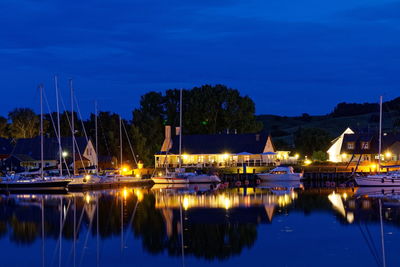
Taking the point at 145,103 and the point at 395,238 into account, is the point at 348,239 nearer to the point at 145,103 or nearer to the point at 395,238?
the point at 395,238

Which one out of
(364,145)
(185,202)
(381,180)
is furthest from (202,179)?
(364,145)

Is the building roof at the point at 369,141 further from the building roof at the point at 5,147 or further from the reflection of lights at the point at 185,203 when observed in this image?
the building roof at the point at 5,147

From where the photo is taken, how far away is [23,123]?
130500mm

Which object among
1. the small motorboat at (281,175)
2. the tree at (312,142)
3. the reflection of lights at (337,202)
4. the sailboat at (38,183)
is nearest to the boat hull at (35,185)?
the sailboat at (38,183)

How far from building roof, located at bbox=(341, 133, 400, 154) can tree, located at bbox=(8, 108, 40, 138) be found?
61047 mm

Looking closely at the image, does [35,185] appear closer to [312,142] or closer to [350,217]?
[350,217]

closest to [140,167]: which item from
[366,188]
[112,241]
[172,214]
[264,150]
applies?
[264,150]

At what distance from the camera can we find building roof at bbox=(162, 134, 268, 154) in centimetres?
9931

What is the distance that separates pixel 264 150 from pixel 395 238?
6571 cm

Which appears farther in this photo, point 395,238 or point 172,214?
point 172,214

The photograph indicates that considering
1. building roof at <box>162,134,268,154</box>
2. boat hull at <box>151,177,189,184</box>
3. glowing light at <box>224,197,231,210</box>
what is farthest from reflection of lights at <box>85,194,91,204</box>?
building roof at <box>162,134,268,154</box>

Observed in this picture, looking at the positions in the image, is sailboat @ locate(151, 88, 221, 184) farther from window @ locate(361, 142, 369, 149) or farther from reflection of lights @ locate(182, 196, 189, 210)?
window @ locate(361, 142, 369, 149)

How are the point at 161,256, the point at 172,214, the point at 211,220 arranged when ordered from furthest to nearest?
the point at 172,214
the point at 211,220
the point at 161,256

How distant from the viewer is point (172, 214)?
1780 inches
